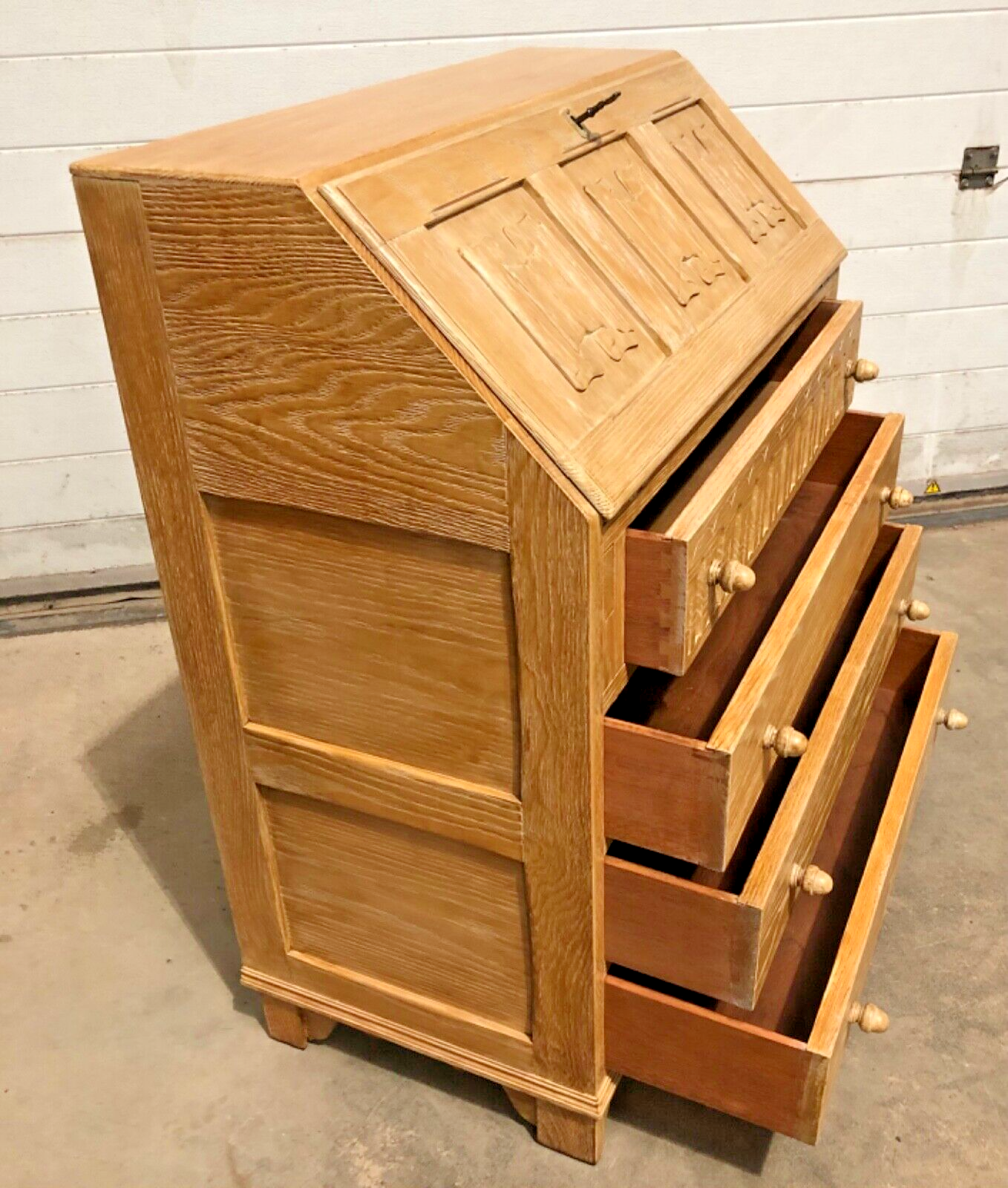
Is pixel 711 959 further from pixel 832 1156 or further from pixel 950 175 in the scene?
pixel 950 175

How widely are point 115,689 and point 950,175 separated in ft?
7.20

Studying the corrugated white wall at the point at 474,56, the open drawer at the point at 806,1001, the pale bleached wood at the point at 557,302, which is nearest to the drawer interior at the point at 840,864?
the open drawer at the point at 806,1001

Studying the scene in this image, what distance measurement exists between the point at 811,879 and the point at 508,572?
0.54 meters

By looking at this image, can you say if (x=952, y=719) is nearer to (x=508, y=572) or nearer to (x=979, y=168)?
(x=508, y=572)

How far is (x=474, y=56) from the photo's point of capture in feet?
7.57

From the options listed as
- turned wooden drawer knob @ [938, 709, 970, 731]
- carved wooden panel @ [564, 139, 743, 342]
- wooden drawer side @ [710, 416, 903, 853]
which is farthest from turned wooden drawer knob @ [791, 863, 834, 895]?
carved wooden panel @ [564, 139, 743, 342]

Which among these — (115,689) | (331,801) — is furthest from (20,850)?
(331,801)

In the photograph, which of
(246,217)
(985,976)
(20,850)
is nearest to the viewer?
(246,217)

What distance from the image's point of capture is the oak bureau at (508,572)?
97 cm

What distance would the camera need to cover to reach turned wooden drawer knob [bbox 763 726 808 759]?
3.85 feet

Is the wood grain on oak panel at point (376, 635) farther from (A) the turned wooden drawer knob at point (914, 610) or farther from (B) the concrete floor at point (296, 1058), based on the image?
(A) the turned wooden drawer knob at point (914, 610)

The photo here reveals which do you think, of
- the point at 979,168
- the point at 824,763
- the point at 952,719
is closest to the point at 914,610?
the point at 952,719

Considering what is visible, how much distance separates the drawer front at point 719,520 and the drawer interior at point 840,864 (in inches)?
17.6

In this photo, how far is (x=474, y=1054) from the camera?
1384 millimetres
